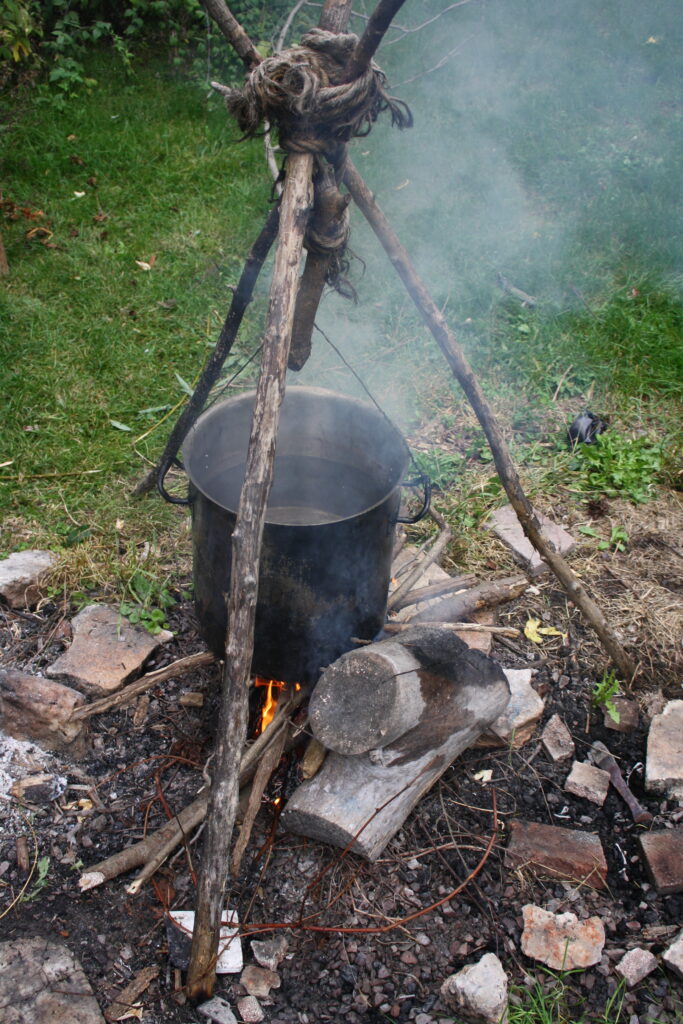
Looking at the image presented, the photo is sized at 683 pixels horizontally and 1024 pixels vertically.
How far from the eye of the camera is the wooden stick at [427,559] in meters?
3.52

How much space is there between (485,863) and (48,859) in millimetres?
1520

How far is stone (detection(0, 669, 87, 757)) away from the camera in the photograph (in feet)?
9.73

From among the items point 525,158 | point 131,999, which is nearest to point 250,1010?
point 131,999

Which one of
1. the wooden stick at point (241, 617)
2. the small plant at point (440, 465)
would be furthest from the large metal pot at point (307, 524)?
the small plant at point (440, 465)

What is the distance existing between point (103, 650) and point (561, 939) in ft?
6.66

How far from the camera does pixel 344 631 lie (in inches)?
110

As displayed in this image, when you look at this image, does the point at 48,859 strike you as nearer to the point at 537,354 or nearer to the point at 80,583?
the point at 80,583

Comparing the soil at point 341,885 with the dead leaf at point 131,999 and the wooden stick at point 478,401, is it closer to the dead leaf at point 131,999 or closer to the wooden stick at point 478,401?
the dead leaf at point 131,999

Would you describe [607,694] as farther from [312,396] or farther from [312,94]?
[312,94]

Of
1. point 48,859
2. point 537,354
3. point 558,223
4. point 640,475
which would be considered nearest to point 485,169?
point 558,223

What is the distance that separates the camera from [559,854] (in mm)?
2775

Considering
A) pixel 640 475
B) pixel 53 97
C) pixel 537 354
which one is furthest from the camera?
pixel 53 97

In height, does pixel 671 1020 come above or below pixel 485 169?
below

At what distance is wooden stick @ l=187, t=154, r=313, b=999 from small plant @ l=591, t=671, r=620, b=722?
1762 mm
